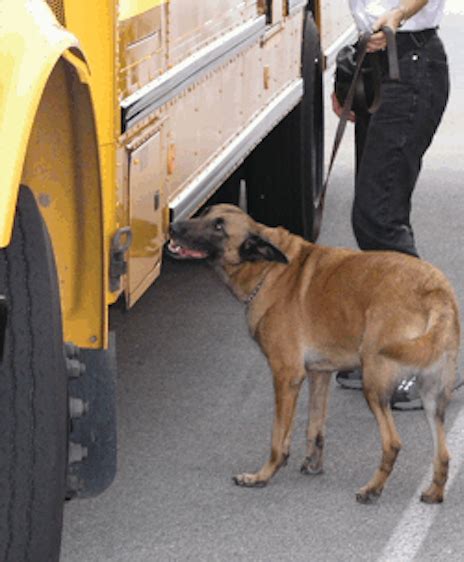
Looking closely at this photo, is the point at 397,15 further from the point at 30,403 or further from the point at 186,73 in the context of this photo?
the point at 30,403

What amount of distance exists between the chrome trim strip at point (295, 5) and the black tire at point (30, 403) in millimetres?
3719

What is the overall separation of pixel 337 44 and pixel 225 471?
4206 millimetres

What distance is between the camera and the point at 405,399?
5469 millimetres

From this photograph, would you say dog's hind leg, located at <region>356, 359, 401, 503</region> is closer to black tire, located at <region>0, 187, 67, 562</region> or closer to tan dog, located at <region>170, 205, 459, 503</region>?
tan dog, located at <region>170, 205, 459, 503</region>

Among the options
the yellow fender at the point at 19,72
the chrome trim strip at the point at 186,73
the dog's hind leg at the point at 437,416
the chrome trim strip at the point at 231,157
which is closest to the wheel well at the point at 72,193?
the yellow fender at the point at 19,72

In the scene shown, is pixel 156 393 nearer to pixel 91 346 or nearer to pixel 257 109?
pixel 257 109

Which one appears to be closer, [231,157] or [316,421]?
[316,421]

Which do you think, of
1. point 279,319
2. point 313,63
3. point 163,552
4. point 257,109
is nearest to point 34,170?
point 163,552

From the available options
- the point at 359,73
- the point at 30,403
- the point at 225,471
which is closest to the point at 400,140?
the point at 359,73

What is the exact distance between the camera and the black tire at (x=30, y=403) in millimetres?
3092

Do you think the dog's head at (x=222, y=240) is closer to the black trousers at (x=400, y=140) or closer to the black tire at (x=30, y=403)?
the black trousers at (x=400, y=140)

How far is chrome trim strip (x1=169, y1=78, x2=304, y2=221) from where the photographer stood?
4820mm

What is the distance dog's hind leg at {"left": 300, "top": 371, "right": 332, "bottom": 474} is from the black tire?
177 centimetres

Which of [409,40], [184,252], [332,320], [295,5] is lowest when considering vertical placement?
[332,320]
